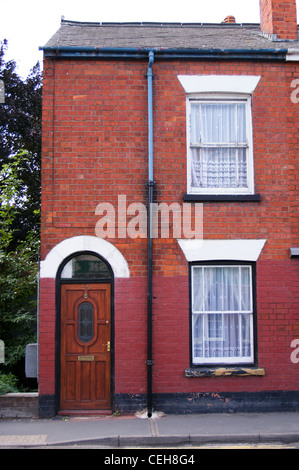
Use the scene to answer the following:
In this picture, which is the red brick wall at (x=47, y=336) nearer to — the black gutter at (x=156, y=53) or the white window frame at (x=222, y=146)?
the white window frame at (x=222, y=146)

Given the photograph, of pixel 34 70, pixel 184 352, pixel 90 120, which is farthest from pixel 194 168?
pixel 34 70

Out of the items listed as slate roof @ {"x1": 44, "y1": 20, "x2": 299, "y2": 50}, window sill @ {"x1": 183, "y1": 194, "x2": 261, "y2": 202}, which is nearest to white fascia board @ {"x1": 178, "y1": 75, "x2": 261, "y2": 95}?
slate roof @ {"x1": 44, "y1": 20, "x2": 299, "y2": 50}

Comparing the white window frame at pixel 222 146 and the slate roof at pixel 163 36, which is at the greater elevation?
the slate roof at pixel 163 36

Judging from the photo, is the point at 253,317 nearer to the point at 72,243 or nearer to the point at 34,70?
the point at 72,243

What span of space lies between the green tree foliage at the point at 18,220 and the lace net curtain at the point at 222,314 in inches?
137

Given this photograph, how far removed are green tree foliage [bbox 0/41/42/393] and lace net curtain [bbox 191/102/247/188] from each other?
3.40 m

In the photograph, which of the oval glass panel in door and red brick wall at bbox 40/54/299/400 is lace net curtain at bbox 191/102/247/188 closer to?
red brick wall at bbox 40/54/299/400

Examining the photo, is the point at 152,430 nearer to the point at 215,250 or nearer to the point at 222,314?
the point at 222,314

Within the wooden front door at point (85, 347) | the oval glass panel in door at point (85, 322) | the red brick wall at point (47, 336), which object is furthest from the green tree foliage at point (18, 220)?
the oval glass panel in door at point (85, 322)

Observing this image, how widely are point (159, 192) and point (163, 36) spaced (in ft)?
11.5

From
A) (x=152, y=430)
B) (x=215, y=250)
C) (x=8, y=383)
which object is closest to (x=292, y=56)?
(x=215, y=250)

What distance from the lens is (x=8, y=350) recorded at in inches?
378

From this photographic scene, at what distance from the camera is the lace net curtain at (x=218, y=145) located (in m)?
8.77

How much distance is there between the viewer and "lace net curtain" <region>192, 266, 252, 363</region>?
844 centimetres
